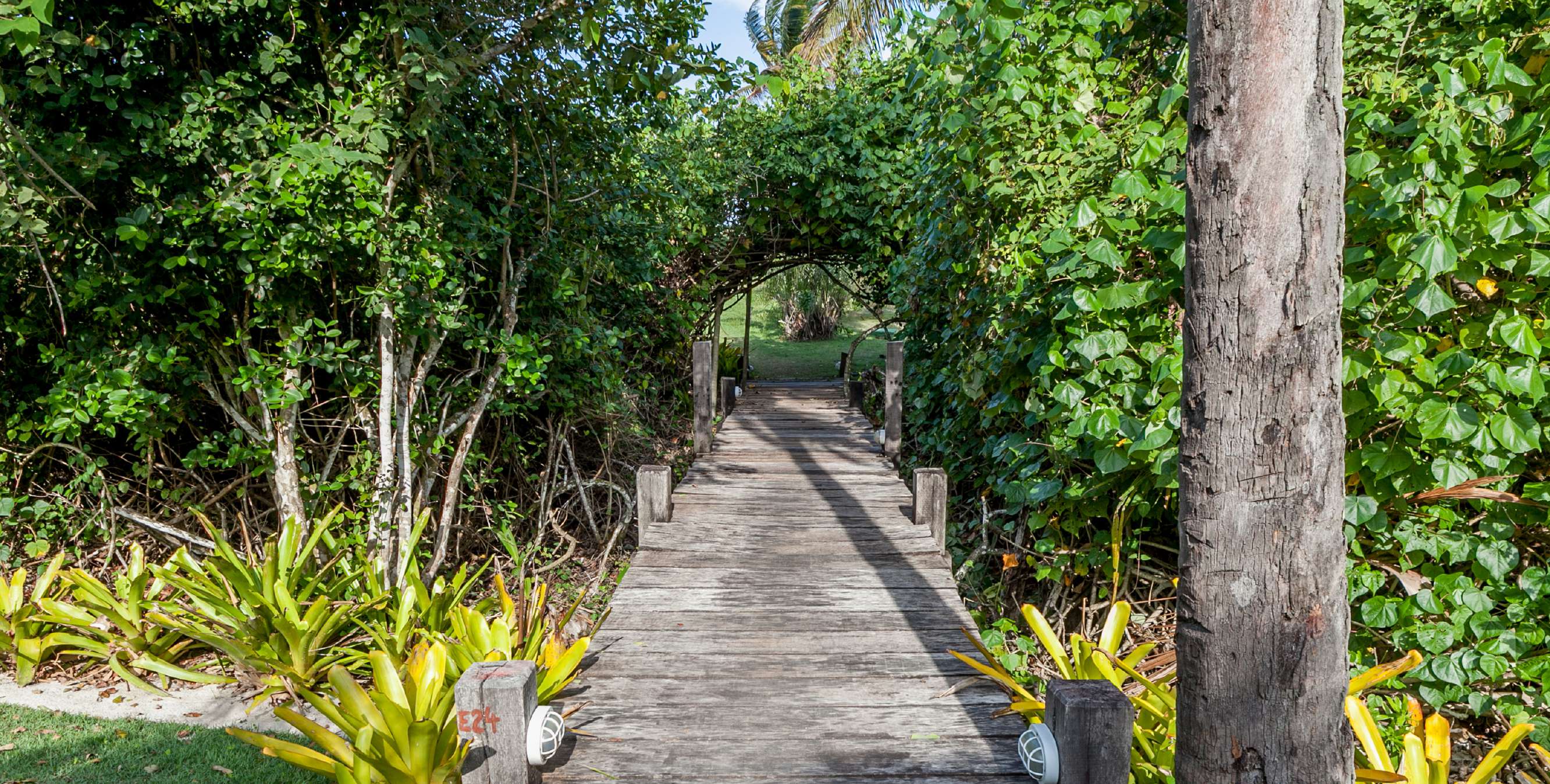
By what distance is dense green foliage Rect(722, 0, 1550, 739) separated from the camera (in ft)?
8.85

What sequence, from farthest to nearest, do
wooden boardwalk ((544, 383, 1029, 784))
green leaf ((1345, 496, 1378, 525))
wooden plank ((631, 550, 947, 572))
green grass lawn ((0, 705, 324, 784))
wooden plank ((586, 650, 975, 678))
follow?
1. wooden plank ((631, 550, 947, 572))
2. green grass lawn ((0, 705, 324, 784))
3. wooden plank ((586, 650, 975, 678))
4. green leaf ((1345, 496, 1378, 525))
5. wooden boardwalk ((544, 383, 1029, 784))

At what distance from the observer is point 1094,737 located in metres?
2.21

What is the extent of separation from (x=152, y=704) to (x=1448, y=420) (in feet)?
18.7

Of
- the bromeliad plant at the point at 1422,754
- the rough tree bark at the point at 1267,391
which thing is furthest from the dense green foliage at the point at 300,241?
the bromeliad plant at the point at 1422,754

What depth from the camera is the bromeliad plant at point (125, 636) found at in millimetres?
3998

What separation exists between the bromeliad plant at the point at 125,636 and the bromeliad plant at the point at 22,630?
0.04 m

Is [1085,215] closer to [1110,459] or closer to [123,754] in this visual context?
[1110,459]

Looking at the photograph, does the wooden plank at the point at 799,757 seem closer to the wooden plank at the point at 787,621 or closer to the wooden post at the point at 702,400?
the wooden plank at the point at 787,621

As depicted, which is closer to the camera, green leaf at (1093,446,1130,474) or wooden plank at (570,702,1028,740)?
wooden plank at (570,702,1028,740)

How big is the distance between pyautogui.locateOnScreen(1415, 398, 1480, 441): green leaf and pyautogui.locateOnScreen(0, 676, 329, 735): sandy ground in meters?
4.88

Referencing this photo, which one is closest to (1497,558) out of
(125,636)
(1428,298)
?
(1428,298)

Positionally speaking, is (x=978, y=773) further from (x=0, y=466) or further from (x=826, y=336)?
(x=826, y=336)

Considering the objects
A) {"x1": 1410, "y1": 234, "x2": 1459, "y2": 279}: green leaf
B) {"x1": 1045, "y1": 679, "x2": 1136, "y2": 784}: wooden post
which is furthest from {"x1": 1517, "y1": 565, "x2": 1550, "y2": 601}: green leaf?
{"x1": 1045, "y1": 679, "x2": 1136, "y2": 784}: wooden post

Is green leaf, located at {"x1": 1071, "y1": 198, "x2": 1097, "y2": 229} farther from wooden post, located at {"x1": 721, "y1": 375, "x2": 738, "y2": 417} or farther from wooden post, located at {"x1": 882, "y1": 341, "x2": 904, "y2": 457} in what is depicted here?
wooden post, located at {"x1": 721, "y1": 375, "x2": 738, "y2": 417}
